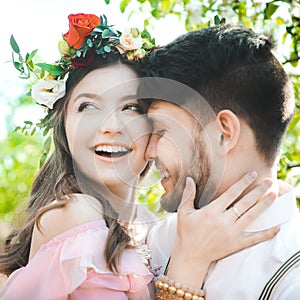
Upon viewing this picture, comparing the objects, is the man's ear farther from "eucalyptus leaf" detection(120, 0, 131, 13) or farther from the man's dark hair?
"eucalyptus leaf" detection(120, 0, 131, 13)

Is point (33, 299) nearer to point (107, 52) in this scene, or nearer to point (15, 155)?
point (107, 52)

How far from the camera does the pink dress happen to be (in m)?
1.22

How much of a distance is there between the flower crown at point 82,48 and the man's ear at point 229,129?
250 millimetres

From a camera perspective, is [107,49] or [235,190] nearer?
[235,190]

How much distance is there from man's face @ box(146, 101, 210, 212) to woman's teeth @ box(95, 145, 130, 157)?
8cm

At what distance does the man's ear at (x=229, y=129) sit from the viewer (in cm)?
128

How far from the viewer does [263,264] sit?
120cm

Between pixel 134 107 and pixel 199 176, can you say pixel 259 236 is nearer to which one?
pixel 199 176

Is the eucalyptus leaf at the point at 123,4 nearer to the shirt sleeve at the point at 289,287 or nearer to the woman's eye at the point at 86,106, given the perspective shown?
the woman's eye at the point at 86,106

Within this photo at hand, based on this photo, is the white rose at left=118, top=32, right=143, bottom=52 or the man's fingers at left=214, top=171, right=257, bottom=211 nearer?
the man's fingers at left=214, top=171, right=257, bottom=211

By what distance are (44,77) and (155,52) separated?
0.98 feet

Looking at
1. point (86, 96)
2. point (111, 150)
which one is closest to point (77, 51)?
point (86, 96)

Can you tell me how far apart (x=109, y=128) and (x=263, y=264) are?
0.43 m

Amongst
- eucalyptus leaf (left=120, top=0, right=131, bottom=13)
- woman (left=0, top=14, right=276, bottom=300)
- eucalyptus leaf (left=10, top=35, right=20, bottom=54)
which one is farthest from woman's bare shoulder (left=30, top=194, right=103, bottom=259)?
eucalyptus leaf (left=120, top=0, right=131, bottom=13)
